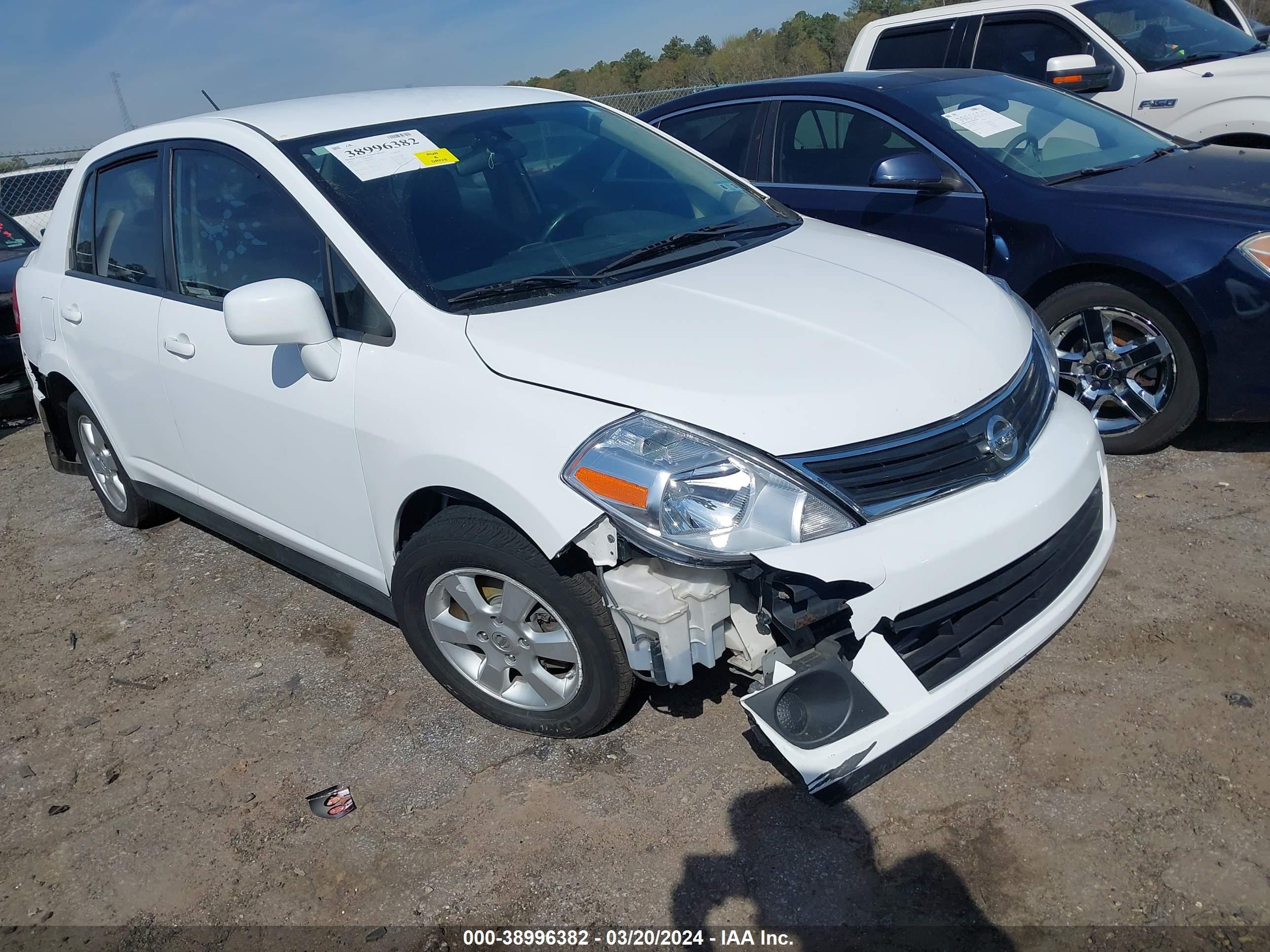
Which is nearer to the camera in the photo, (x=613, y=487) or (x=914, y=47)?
(x=613, y=487)

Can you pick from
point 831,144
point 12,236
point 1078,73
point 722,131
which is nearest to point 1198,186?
point 831,144

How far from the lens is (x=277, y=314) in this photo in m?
2.69

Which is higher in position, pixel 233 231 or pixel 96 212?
pixel 233 231

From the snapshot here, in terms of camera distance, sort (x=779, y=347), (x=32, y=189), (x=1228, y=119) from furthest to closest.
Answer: (x=32, y=189) → (x=1228, y=119) → (x=779, y=347)

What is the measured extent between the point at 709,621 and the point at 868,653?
37 centimetres

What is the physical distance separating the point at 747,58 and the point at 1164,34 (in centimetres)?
3388

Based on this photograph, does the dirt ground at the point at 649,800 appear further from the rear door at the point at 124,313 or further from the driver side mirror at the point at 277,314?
the driver side mirror at the point at 277,314

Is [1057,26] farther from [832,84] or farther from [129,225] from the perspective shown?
[129,225]

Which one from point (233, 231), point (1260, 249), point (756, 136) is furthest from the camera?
point (756, 136)

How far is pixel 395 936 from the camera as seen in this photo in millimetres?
2344

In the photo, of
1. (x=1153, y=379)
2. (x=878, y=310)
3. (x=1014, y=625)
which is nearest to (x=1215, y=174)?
(x=1153, y=379)

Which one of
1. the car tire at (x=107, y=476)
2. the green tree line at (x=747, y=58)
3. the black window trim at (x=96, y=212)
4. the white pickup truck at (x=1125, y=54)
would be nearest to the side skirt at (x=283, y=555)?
the car tire at (x=107, y=476)

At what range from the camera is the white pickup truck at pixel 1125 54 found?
6246 mm

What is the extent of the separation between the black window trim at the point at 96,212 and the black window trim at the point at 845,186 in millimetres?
2951
